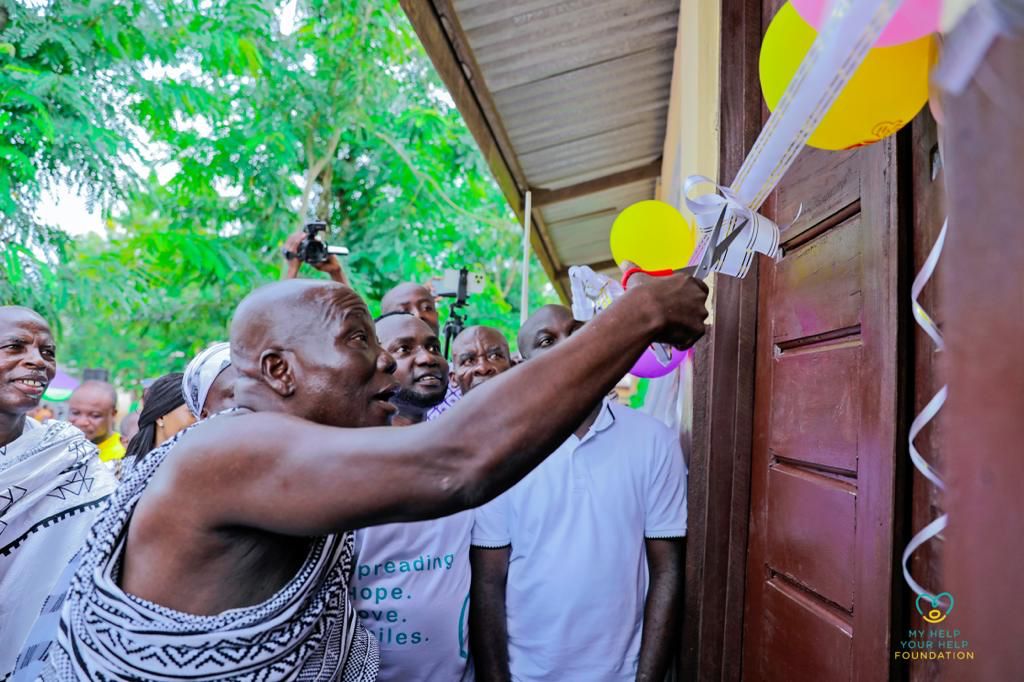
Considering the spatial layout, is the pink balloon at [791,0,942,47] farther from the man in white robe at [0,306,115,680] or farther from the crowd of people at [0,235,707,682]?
the man in white robe at [0,306,115,680]

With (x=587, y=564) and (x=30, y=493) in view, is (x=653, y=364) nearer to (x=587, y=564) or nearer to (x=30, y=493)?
(x=587, y=564)

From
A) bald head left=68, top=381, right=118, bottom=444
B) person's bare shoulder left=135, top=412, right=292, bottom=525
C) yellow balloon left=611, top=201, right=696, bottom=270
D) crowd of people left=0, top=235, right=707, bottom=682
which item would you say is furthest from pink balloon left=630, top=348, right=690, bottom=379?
bald head left=68, top=381, right=118, bottom=444

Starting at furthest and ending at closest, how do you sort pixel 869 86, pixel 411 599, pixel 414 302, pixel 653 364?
1. pixel 414 302
2. pixel 653 364
3. pixel 411 599
4. pixel 869 86

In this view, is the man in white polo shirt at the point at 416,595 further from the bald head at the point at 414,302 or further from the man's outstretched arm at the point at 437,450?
the bald head at the point at 414,302

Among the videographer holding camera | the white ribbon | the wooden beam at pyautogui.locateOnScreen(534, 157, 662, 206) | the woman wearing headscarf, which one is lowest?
the woman wearing headscarf

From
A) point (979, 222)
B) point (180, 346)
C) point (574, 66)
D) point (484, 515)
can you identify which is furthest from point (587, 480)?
point (180, 346)

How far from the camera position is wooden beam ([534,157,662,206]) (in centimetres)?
696

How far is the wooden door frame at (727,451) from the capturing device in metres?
2.29

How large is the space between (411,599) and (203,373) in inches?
44.0

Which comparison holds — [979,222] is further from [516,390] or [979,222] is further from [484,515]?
[484,515]

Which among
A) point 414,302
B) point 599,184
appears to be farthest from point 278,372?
point 599,184

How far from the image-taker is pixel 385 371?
1.62m

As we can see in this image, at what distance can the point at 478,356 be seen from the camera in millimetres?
3426

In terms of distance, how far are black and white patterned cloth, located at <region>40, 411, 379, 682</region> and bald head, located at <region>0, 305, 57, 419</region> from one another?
1.45 m
